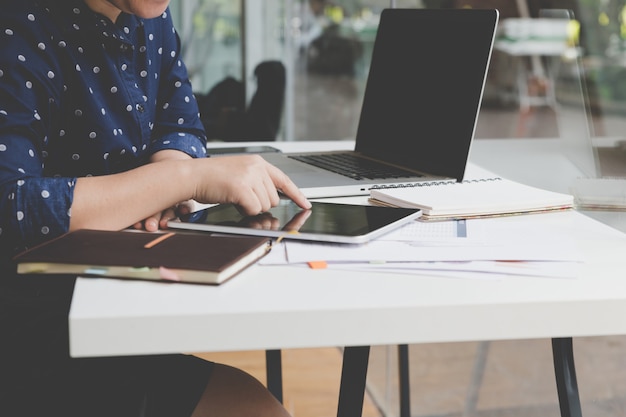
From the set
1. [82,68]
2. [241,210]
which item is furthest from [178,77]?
[241,210]

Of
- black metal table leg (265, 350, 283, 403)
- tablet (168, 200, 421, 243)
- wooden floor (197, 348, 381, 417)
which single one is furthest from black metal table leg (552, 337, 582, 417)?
wooden floor (197, 348, 381, 417)

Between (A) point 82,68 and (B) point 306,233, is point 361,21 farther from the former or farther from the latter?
(B) point 306,233

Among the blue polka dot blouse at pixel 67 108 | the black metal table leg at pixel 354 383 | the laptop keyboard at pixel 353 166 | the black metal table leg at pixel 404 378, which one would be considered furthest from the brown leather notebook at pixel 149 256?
the black metal table leg at pixel 404 378

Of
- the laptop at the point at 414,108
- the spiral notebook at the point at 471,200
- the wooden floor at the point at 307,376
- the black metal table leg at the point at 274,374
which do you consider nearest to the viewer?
the spiral notebook at the point at 471,200

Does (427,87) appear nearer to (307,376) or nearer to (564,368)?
(564,368)

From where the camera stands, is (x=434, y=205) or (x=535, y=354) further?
(x=535, y=354)

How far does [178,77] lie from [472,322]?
84cm

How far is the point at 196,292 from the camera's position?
26.8 inches

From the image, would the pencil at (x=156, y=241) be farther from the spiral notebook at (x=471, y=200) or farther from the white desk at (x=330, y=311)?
the spiral notebook at (x=471, y=200)

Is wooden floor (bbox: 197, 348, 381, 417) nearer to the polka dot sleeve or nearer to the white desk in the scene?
the polka dot sleeve

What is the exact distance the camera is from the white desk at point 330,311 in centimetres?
63

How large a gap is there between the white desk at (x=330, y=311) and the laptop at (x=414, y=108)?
1.46ft

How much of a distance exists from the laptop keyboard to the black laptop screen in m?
0.04

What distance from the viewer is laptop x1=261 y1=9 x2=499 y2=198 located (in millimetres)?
1232
